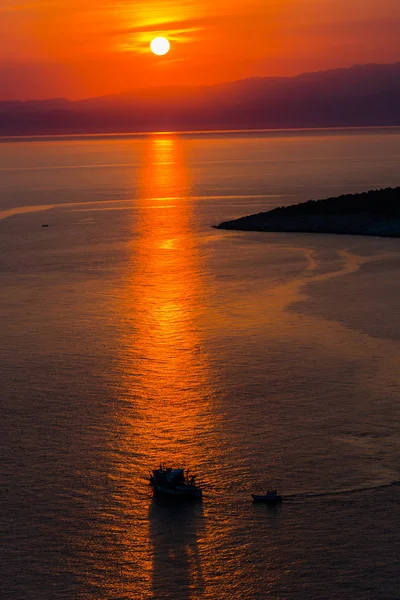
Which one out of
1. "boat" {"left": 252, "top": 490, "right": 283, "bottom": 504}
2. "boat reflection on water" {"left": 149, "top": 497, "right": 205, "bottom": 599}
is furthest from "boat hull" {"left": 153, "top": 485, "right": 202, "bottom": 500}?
"boat" {"left": 252, "top": 490, "right": 283, "bottom": 504}

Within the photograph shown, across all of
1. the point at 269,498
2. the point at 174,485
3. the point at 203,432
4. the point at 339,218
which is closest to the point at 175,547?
the point at 174,485

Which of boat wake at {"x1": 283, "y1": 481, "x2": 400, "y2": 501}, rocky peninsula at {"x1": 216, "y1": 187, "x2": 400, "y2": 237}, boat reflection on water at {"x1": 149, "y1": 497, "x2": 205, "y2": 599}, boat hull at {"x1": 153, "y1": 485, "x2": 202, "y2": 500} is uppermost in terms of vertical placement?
rocky peninsula at {"x1": 216, "y1": 187, "x2": 400, "y2": 237}

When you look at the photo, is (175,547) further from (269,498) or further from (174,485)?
(269,498)

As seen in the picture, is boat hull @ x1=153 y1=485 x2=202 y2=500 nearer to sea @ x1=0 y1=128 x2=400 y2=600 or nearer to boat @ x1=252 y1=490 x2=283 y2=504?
sea @ x1=0 y1=128 x2=400 y2=600

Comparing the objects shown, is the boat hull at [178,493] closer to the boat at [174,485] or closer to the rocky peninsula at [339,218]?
the boat at [174,485]

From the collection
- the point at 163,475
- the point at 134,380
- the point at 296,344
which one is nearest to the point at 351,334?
the point at 296,344

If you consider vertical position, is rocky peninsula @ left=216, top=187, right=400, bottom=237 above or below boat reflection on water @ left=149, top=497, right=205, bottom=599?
above
